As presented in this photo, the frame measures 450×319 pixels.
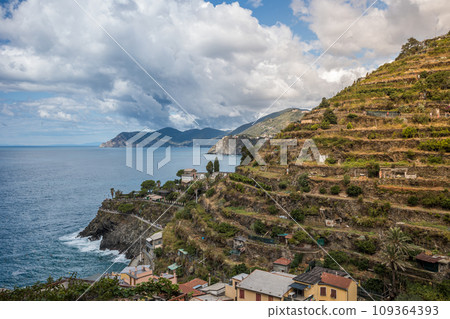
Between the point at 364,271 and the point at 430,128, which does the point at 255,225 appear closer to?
the point at 364,271

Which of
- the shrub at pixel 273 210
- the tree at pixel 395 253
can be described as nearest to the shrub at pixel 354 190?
the tree at pixel 395 253

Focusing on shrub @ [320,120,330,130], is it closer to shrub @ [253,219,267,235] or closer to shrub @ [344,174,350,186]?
shrub @ [344,174,350,186]

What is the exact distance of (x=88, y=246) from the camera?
5025 centimetres

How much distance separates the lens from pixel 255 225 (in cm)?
2769

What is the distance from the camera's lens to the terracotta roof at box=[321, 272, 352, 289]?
57.9ft

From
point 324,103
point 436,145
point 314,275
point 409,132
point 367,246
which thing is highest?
Answer: point 324,103

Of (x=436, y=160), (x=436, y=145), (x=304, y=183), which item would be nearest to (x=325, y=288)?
(x=304, y=183)

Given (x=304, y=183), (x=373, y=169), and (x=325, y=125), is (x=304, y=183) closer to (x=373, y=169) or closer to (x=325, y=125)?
(x=373, y=169)

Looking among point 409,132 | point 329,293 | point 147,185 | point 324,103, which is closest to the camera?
point 329,293

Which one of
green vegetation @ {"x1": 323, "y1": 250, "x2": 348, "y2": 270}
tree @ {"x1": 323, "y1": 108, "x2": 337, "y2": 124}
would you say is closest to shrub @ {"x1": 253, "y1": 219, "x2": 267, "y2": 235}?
green vegetation @ {"x1": 323, "y1": 250, "x2": 348, "y2": 270}

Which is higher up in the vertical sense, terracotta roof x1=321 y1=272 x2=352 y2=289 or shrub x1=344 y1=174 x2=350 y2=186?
shrub x1=344 y1=174 x2=350 y2=186

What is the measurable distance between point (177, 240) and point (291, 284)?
20617mm

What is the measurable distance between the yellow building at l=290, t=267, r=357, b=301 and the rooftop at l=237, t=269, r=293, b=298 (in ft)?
2.24

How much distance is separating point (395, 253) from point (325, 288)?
489cm
